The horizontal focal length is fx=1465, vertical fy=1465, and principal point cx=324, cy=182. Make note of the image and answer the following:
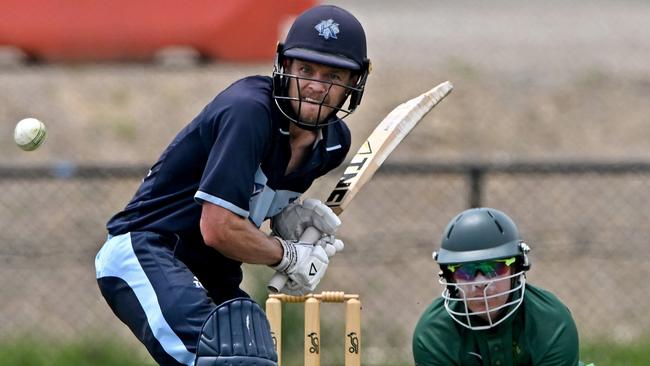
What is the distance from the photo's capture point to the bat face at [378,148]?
5013 mm

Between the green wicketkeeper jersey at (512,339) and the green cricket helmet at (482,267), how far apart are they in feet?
0.26

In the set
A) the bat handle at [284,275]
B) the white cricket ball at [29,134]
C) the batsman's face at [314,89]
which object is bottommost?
the bat handle at [284,275]

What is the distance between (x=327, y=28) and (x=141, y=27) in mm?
6465

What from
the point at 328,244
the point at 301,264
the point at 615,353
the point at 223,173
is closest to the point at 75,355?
the point at 615,353

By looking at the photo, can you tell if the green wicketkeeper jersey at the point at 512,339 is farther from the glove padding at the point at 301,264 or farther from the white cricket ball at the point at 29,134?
the white cricket ball at the point at 29,134

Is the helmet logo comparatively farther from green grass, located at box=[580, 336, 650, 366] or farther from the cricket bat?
green grass, located at box=[580, 336, 650, 366]

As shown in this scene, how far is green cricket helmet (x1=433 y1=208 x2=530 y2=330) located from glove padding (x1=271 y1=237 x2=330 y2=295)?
1.23 feet

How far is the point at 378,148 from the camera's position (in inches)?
203

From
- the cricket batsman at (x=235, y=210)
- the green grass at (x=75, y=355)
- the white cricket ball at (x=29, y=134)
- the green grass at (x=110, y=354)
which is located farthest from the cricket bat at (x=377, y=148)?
the green grass at (x=75, y=355)

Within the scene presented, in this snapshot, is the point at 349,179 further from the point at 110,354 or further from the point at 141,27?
the point at 141,27

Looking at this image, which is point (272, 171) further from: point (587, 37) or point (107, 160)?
point (587, 37)

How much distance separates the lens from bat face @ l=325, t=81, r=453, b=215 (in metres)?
5.01

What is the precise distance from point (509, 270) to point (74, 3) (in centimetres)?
652

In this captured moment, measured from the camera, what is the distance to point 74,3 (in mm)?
10445
